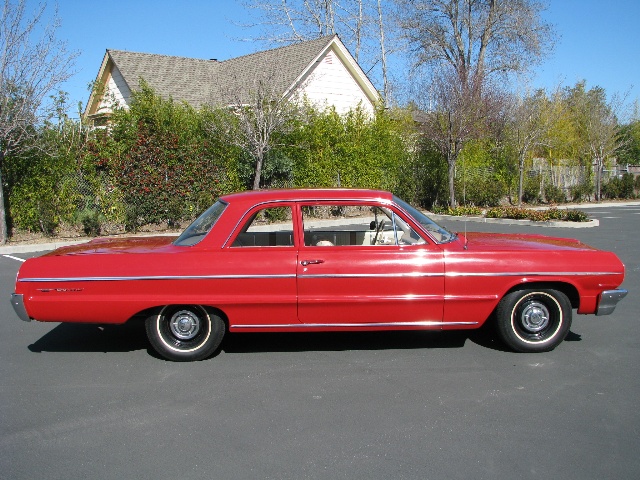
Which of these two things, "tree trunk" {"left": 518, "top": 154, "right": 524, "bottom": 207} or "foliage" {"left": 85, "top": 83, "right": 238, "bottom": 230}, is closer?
"foliage" {"left": 85, "top": 83, "right": 238, "bottom": 230}

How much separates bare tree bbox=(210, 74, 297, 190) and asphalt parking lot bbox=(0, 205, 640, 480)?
39.5ft

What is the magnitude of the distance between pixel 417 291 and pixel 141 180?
41.0ft

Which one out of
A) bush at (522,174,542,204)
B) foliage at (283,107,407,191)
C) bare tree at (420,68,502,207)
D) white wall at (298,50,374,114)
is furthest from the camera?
bush at (522,174,542,204)

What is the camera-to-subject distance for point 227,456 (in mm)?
3564

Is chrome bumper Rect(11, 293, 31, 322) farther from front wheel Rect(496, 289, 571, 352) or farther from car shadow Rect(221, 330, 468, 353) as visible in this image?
front wheel Rect(496, 289, 571, 352)

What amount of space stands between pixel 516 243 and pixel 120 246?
13.0ft

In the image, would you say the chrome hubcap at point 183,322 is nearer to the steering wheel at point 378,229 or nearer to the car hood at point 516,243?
the steering wheel at point 378,229

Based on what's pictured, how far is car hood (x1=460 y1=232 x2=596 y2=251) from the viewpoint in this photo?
17.9ft

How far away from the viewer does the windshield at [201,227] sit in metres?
5.38

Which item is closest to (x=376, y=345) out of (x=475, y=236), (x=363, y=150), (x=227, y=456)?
(x=475, y=236)

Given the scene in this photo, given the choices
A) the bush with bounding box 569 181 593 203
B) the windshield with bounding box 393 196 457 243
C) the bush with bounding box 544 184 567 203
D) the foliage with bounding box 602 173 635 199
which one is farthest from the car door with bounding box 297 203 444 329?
the foliage with bounding box 602 173 635 199

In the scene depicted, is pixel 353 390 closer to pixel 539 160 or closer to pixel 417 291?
pixel 417 291

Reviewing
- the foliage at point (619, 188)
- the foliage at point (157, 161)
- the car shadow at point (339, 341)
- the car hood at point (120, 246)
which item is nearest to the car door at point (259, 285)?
the car shadow at point (339, 341)

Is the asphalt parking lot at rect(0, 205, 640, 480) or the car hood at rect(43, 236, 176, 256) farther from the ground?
the car hood at rect(43, 236, 176, 256)
